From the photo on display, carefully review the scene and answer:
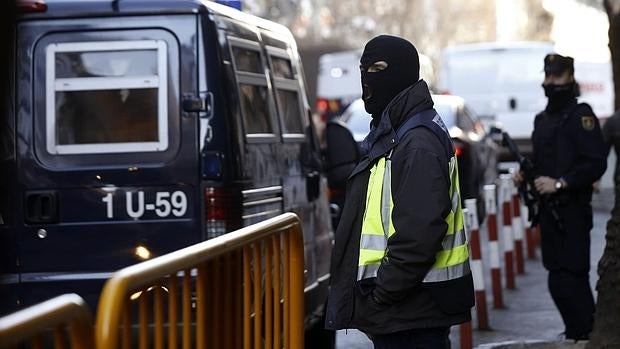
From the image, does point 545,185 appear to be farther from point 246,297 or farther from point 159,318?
point 159,318

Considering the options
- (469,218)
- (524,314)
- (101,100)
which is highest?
(101,100)

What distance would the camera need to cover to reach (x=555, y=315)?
33.9ft

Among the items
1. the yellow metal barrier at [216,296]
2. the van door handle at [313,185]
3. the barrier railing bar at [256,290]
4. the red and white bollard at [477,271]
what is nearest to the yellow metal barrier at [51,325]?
the yellow metal barrier at [216,296]

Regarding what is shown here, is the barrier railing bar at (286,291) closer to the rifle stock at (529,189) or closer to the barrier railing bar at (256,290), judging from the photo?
the barrier railing bar at (256,290)

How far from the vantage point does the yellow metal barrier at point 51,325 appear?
282 centimetres

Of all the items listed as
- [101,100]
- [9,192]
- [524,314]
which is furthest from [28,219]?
[524,314]

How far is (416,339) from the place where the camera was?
4.82 meters

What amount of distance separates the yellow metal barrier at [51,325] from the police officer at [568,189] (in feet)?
16.9

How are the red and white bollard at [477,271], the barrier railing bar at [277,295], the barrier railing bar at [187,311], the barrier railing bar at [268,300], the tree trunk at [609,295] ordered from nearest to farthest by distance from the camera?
the barrier railing bar at [187,311], the barrier railing bar at [268,300], the barrier railing bar at [277,295], the tree trunk at [609,295], the red and white bollard at [477,271]

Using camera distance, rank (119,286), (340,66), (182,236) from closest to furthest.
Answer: (119,286)
(182,236)
(340,66)

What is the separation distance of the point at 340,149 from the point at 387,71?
10.7ft

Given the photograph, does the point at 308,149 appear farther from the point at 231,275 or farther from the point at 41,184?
the point at 231,275

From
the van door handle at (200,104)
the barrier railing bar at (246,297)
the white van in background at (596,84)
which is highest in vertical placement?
the white van in background at (596,84)

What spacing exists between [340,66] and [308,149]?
27178mm
